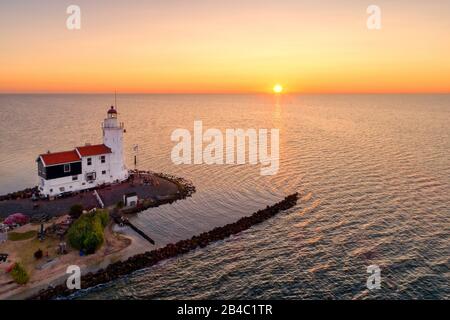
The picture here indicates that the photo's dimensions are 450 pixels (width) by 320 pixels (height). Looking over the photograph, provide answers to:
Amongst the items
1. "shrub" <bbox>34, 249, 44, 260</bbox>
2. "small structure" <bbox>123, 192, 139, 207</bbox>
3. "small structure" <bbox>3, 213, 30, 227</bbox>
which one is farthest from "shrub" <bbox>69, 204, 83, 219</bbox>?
"shrub" <bbox>34, 249, 44, 260</bbox>

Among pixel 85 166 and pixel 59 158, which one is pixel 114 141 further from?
pixel 59 158

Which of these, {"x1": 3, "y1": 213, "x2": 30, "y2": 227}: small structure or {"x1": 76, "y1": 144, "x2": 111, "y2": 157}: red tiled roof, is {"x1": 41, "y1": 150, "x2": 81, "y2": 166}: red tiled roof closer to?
{"x1": 76, "y1": 144, "x2": 111, "y2": 157}: red tiled roof

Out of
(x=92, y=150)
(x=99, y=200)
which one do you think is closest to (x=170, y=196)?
(x=99, y=200)

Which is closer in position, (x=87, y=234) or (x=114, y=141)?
(x=87, y=234)

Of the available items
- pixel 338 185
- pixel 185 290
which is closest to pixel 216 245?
pixel 185 290

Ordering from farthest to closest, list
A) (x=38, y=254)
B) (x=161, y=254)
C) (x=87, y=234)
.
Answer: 1. (x=87, y=234)
2. (x=161, y=254)
3. (x=38, y=254)

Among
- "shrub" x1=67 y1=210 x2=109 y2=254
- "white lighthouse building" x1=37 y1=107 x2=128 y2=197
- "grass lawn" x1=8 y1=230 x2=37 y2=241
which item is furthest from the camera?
"white lighthouse building" x1=37 y1=107 x2=128 y2=197
